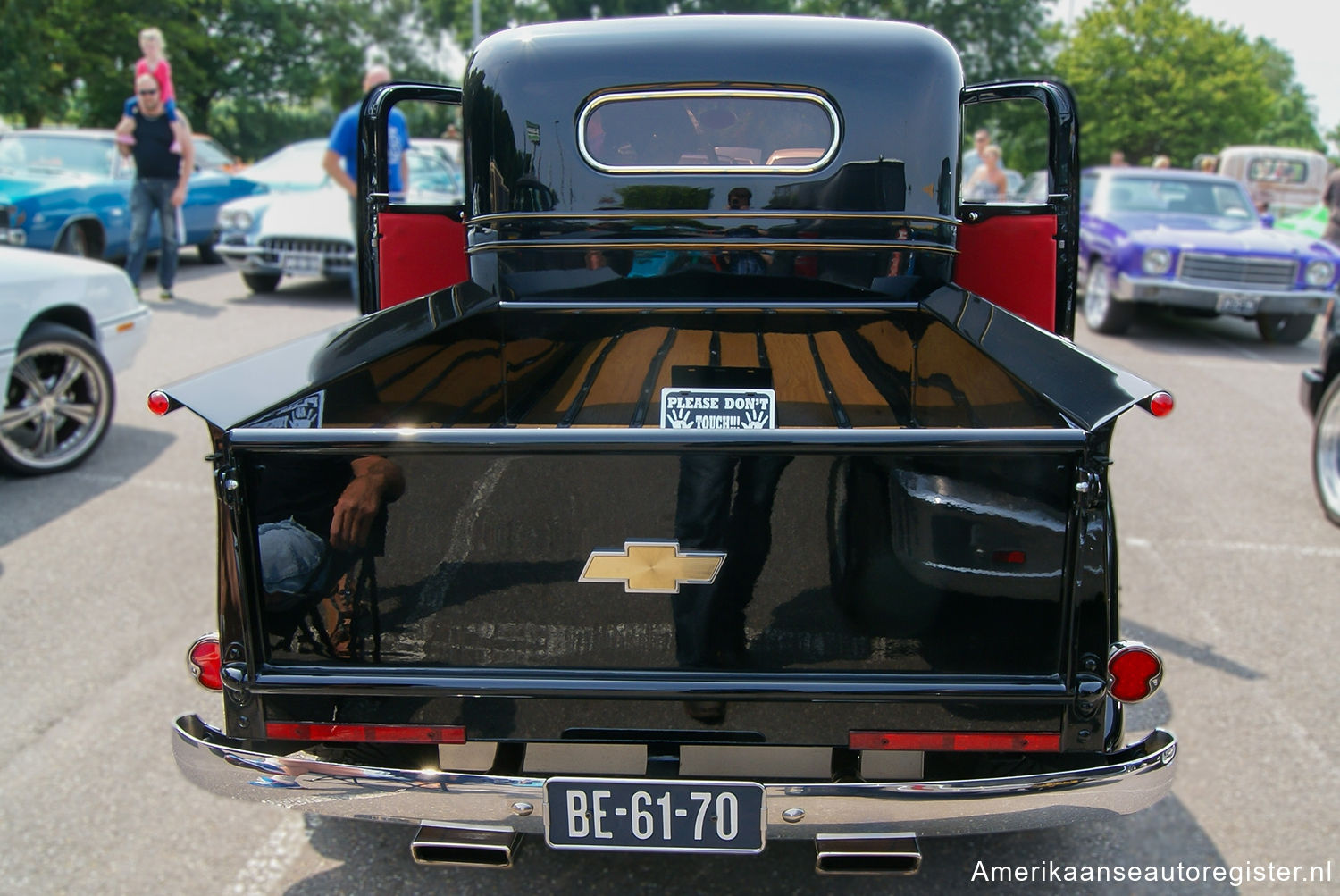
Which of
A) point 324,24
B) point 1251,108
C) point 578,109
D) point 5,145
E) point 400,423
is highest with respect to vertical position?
point 324,24

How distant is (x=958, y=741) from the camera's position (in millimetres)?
1971

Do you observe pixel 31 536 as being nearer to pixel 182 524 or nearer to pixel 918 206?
pixel 182 524

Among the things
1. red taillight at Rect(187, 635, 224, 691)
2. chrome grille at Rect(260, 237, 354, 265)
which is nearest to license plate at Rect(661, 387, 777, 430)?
red taillight at Rect(187, 635, 224, 691)

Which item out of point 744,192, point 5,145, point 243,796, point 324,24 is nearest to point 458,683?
point 243,796

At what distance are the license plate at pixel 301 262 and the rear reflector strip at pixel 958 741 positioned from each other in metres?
9.09

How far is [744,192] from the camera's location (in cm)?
297

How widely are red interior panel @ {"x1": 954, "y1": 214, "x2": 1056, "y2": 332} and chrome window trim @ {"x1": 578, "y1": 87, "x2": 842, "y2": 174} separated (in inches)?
30.8

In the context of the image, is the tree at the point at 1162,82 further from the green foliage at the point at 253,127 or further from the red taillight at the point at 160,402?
the red taillight at the point at 160,402

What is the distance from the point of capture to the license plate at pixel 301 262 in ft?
Answer: 32.4

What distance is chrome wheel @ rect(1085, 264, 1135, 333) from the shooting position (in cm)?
990

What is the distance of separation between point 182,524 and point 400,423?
2.56 metres

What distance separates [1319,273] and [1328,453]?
558 centimetres

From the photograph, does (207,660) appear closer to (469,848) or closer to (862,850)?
(469,848)

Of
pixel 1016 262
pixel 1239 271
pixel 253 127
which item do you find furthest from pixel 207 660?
pixel 253 127
